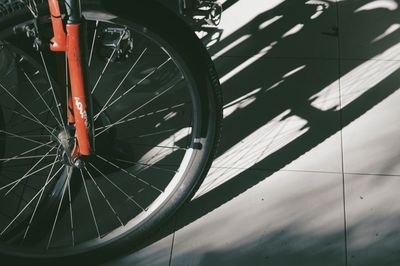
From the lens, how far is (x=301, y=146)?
1.72 meters

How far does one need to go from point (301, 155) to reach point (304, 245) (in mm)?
303

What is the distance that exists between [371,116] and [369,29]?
418 millimetres

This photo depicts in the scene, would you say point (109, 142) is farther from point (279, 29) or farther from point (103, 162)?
point (279, 29)

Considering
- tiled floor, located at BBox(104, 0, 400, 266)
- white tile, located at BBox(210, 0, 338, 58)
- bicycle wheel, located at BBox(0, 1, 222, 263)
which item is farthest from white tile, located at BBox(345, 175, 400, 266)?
white tile, located at BBox(210, 0, 338, 58)

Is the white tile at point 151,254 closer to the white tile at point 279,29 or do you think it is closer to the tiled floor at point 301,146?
the tiled floor at point 301,146

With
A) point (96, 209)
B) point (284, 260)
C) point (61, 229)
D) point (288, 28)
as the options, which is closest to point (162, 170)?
point (96, 209)

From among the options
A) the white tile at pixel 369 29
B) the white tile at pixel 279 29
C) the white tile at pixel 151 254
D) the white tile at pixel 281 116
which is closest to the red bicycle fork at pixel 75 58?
the white tile at pixel 151 254

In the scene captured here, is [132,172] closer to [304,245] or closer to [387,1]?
[304,245]

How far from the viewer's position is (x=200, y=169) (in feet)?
4.63

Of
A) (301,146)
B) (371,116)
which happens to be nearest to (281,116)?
(301,146)

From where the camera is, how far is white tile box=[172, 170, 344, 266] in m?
1.48

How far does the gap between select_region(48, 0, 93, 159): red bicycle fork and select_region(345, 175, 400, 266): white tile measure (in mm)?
731

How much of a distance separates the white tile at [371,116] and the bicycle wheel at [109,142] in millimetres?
497

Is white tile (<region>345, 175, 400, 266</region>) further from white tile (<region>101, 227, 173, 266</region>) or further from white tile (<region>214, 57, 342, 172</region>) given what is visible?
white tile (<region>101, 227, 173, 266</region>)
